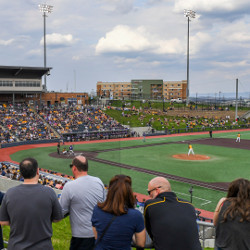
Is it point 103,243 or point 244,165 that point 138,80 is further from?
point 103,243

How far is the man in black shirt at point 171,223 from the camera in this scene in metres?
3.94

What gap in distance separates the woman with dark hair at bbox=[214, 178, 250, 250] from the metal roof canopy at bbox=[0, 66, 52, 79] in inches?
2026

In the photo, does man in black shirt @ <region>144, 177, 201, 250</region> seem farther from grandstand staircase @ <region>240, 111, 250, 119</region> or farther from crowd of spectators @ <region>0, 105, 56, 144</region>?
grandstand staircase @ <region>240, 111, 250, 119</region>

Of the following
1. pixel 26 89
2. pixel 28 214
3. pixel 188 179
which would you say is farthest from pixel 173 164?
pixel 26 89

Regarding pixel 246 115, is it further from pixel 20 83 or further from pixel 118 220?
pixel 118 220

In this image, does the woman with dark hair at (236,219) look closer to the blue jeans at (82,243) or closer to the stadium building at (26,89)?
the blue jeans at (82,243)

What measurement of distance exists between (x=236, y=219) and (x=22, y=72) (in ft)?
180

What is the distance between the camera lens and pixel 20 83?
54.8 meters

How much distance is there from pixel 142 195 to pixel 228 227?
15411 mm

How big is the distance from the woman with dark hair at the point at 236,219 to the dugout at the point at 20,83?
51.4m

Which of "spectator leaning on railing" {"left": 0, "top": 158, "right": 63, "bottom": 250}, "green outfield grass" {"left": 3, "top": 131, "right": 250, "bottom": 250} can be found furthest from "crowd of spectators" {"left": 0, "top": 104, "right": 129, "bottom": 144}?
"spectator leaning on railing" {"left": 0, "top": 158, "right": 63, "bottom": 250}

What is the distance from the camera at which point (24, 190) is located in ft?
13.6

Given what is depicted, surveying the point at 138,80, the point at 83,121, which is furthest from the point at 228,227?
the point at 138,80

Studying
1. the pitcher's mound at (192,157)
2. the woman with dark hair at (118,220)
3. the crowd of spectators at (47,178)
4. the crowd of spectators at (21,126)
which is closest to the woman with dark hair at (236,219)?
the woman with dark hair at (118,220)
